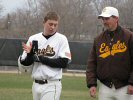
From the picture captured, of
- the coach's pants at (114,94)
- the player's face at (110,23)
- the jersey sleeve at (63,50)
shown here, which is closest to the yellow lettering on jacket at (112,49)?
the player's face at (110,23)

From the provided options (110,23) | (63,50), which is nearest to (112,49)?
(110,23)

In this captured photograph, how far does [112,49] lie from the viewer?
18.9 feet

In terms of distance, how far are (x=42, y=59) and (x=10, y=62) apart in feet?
62.2

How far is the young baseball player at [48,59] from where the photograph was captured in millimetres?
6152

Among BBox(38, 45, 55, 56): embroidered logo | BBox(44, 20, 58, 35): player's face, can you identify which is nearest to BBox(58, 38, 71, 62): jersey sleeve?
BBox(38, 45, 55, 56): embroidered logo

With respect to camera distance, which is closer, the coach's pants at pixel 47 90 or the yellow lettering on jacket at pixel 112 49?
the yellow lettering on jacket at pixel 112 49

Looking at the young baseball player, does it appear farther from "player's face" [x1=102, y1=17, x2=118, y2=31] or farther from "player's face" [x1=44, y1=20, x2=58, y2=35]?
"player's face" [x1=102, y1=17, x2=118, y2=31]

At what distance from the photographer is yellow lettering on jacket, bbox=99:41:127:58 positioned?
224 inches

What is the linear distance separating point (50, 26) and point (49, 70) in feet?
2.17

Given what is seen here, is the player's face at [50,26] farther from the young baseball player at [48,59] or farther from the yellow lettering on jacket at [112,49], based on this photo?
the yellow lettering on jacket at [112,49]

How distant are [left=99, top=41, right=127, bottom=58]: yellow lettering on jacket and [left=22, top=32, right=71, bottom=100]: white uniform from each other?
66cm

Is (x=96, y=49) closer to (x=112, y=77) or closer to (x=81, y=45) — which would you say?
(x=112, y=77)

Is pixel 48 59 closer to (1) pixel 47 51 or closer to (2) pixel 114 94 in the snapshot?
(1) pixel 47 51

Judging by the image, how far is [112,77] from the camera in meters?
5.74
